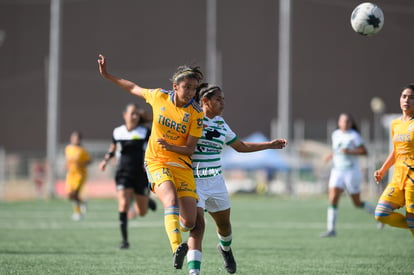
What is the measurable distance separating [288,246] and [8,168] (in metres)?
27.3

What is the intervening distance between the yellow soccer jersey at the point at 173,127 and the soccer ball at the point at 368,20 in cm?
301

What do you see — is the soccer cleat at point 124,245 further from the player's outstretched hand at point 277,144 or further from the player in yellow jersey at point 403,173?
the player in yellow jersey at point 403,173

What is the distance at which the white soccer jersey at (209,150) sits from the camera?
25.9 feet

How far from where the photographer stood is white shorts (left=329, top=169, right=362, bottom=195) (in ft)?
48.0

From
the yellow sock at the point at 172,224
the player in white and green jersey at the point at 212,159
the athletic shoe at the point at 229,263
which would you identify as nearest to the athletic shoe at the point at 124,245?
the athletic shoe at the point at 229,263

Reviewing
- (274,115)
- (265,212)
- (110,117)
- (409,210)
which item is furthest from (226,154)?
(409,210)

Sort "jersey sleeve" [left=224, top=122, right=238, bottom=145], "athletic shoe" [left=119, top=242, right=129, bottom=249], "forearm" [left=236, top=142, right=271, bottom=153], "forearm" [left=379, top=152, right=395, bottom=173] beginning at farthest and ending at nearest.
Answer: "athletic shoe" [left=119, top=242, right=129, bottom=249], "forearm" [left=379, top=152, right=395, bottom=173], "forearm" [left=236, top=142, right=271, bottom=153], "jersey sleeve" [left=224, top=122, right=238, bottom=145]

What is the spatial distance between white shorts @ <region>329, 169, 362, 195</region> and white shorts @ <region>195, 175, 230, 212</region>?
6.95 m

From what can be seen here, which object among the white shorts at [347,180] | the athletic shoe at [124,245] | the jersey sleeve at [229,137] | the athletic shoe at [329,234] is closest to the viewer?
the jersey sleeve at [229,137]

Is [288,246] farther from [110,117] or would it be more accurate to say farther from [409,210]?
[110,117]

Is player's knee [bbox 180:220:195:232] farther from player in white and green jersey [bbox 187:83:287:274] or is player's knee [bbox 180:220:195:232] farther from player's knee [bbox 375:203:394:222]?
player's knee [bbox 375:203:394:222]

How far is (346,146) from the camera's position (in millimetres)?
14797

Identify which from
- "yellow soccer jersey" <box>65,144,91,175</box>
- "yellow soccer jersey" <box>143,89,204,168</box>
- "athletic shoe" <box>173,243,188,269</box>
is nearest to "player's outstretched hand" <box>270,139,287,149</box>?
"yellow soccer jersey" <box>143,89,204,168</box>

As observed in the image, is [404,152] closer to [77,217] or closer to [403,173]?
[403,173]
